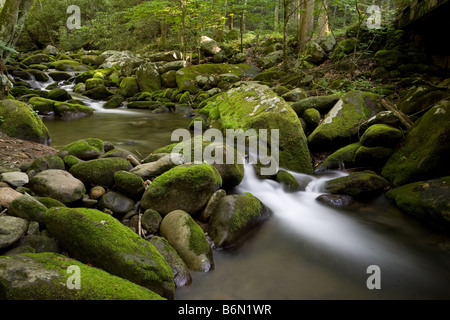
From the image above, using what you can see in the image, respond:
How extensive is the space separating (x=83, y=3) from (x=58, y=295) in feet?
A: 105

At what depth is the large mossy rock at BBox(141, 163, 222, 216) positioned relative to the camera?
12.2 ft

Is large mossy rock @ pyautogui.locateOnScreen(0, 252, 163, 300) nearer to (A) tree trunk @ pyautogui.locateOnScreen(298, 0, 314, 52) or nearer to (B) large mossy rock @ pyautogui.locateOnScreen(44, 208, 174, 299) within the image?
(B) large mossy rock @ pyautogui.locateOnScreen(44, 208, 174, 299)

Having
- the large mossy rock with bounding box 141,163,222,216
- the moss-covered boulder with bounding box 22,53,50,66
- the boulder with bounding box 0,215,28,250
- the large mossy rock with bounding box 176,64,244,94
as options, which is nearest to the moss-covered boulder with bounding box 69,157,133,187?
the large mossy rock with bounding box 141,163,222,216

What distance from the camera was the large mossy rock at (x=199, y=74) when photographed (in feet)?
48.3

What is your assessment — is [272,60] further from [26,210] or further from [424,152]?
[26,210]

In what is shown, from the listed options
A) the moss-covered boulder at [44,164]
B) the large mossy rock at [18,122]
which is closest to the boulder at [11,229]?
the moss-covered boulder at [44,164]

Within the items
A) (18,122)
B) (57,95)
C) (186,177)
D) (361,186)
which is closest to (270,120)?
(361,186)

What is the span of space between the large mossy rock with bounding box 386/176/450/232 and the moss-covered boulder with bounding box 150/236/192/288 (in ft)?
11.9

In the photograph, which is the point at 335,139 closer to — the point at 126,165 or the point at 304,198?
the point at 304,198

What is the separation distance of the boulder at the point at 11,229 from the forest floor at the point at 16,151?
2.03 m

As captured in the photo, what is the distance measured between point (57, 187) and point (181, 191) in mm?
1601

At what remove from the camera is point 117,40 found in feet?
77.8

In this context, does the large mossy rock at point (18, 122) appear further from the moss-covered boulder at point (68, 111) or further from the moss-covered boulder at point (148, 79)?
the moss-covered boulder at point (148, 79)
